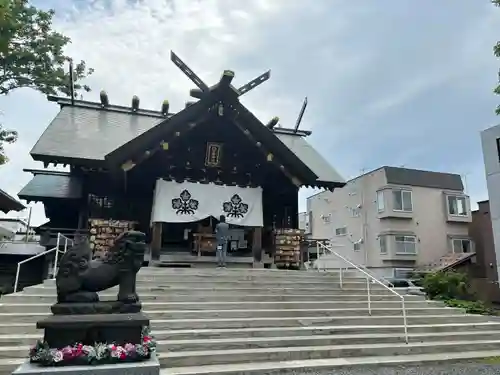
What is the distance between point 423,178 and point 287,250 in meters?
14.2

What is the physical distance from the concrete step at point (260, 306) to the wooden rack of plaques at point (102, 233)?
3.21 m

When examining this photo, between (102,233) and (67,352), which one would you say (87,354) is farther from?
(102,233)

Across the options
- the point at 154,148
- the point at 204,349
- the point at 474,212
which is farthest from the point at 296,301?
the point at 474,212

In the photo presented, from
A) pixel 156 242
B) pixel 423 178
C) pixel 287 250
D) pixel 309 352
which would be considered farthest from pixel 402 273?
pixel 309 352

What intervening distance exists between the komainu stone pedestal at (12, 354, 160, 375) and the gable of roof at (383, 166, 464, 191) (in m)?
18.6

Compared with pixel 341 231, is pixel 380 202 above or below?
above

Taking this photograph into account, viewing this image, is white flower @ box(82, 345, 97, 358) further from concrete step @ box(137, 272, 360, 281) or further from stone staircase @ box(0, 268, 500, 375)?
concrete step @ box(137, 272, 360, 281)

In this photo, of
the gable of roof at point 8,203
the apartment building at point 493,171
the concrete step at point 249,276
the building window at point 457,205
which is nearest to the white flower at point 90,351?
the concrete step at point 249,276

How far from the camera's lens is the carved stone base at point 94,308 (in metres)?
4.15

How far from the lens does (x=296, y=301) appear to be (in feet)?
24.1

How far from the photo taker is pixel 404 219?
20.3 m

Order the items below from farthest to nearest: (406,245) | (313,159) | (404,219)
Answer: (404,219) → (406,245) → (313,159)

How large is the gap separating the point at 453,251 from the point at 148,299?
1940 cm

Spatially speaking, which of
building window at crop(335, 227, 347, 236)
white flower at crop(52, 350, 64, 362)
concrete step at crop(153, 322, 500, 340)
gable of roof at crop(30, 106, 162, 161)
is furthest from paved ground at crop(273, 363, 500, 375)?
building window at crop(335, 227, 347, 236)
